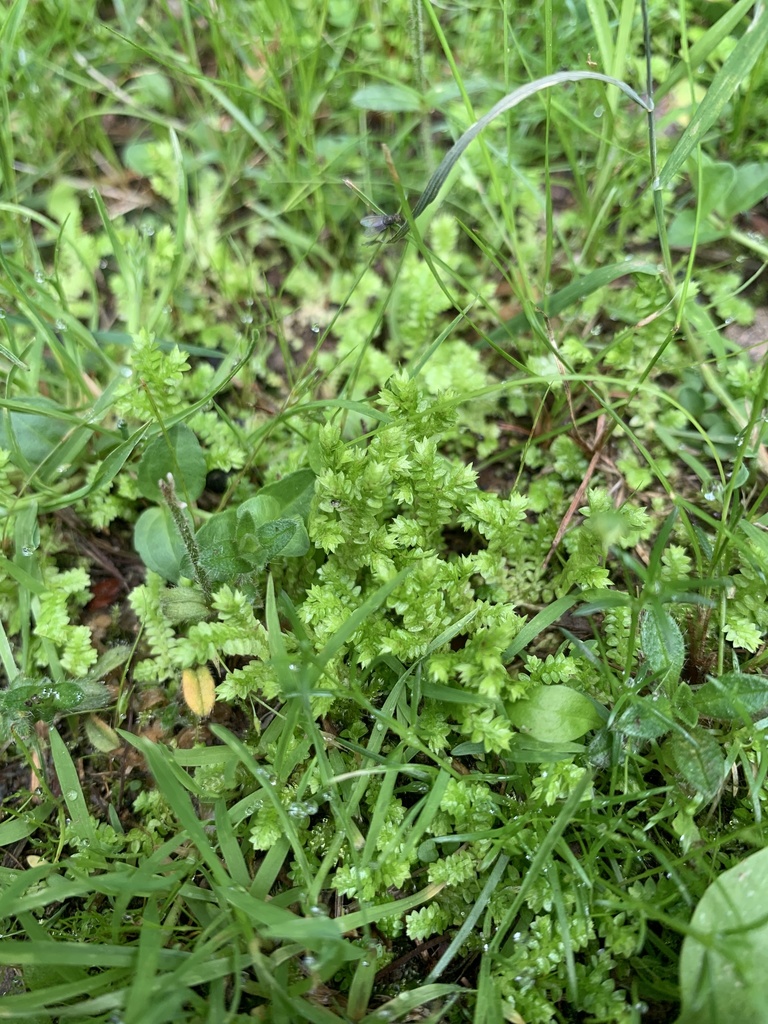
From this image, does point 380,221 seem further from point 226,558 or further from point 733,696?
point 733,696

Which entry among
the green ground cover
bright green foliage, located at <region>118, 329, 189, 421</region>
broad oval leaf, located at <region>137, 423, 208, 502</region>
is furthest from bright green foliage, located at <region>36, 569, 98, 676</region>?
bright green foliage, located at <region>118, 329, 189, 421</region>

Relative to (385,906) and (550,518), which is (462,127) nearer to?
(550,518)

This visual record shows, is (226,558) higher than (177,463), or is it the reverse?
(177,463)

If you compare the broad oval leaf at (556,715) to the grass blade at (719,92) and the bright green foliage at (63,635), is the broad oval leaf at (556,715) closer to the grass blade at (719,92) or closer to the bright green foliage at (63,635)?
the bright green foliage at (63,635)

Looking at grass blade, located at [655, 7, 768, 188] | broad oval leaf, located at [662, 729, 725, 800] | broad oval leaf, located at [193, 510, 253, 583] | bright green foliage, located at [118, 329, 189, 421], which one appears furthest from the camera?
bright green foliage, located at [118, 329, 189, 421]

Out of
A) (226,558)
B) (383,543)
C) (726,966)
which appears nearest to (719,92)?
(383,543)

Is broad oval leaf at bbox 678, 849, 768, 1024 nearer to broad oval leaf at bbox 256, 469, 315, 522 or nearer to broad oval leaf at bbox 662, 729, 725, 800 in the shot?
broad oval leaf at bbox 662, 729, 725, 800

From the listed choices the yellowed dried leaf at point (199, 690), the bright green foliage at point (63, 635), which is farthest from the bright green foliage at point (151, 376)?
the yellowed dried leaf at point (199, 690)

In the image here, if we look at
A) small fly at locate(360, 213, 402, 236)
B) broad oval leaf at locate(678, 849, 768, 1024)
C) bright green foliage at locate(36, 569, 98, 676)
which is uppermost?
small fly at locate(360, 213, 402, 236)

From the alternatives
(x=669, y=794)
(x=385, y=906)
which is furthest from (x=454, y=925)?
(x=669, y=794)
